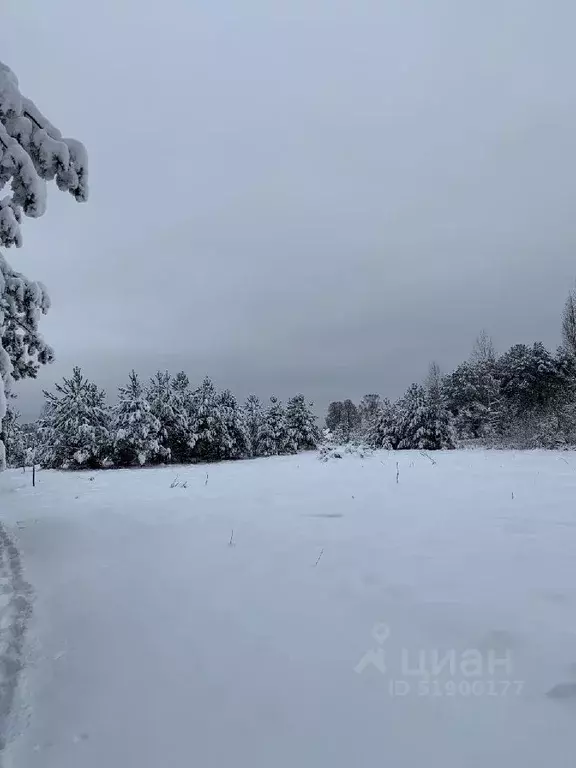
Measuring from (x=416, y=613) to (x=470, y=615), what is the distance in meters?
0.35

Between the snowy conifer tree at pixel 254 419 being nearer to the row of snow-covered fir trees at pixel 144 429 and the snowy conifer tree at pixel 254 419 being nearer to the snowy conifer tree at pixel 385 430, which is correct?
the row of snow-covered fir trees at pixel 144 429

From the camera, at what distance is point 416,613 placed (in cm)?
289

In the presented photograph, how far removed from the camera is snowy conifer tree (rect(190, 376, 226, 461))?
2194 cm

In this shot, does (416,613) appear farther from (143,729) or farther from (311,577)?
(143,729)

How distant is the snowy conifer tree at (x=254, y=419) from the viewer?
27.3 metres

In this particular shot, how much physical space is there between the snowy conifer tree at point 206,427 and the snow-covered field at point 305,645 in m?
16.3

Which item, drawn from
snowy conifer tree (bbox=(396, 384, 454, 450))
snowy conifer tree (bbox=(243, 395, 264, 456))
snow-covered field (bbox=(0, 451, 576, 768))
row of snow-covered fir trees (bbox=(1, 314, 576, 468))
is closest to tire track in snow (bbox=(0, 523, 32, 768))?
snow-covered field (bbox=(0, 451, 576, 768))

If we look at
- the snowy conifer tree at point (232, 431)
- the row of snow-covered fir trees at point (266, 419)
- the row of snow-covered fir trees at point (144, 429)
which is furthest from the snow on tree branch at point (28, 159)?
the snowy conifer tree at point (232, 431)

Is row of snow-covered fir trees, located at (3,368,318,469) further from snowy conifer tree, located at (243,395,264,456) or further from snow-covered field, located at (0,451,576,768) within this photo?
snow-covered field, located at (0,451,576,768)

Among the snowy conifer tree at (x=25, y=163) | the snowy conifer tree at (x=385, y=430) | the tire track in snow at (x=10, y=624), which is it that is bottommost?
the tire track in snow at (x=10, y=624)

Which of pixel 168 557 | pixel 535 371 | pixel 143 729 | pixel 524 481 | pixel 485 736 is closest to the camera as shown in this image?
pixel 485 736

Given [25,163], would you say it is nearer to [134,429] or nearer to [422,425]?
[134,429]

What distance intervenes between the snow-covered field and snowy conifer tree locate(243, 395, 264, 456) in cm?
2145

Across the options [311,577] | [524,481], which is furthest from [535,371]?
[311,577]
